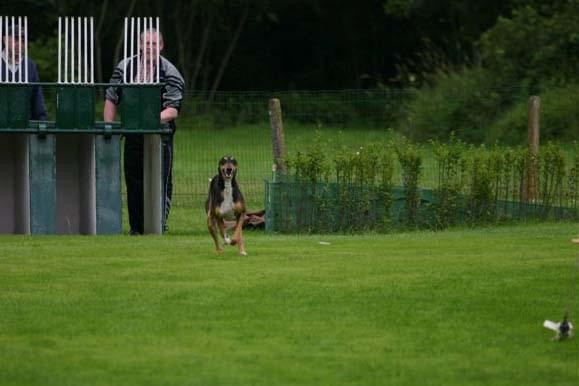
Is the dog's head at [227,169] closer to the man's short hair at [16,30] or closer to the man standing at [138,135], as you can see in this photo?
the man standing at [138,135]

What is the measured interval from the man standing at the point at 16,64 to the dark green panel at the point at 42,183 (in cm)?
52

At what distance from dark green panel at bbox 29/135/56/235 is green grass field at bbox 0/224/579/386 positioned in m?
1.84

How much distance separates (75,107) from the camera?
18.6 metres

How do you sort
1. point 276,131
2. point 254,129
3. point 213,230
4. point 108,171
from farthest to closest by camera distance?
point 254,129, point 276,131, point 108,171, point 213,230

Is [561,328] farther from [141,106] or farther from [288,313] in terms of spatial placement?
[141,106]

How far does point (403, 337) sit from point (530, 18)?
1074 inches

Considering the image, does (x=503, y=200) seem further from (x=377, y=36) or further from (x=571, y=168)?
(x=377, y=36)

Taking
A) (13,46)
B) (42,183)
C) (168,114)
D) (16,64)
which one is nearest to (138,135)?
(168,114)

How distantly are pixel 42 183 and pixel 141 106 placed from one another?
4.84 feet

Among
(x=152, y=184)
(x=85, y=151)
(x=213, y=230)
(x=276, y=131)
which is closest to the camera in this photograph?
(x=213, y=230)

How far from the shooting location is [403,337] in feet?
36.2

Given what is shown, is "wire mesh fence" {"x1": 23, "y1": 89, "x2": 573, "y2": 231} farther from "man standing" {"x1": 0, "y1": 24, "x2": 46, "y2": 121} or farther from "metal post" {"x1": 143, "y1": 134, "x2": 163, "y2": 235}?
"man standing" {"x1": 0, "y1": 24, "x2": 46, "y2": 121}

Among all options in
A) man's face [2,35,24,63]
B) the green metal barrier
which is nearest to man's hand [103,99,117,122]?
the green metal barrier

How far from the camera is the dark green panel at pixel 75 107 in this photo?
18.5 meters
